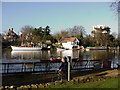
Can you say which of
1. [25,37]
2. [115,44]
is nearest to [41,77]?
[25,37]

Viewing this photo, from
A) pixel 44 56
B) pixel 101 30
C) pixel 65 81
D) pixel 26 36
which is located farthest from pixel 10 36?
pixel 65 81

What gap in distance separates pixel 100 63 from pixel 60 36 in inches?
3346

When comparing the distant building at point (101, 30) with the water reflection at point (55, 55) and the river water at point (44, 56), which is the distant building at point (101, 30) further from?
the river water at point (44, 56)

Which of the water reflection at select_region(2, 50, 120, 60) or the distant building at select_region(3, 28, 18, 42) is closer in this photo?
the water reflection at select_region(2, 50, 120, 60)

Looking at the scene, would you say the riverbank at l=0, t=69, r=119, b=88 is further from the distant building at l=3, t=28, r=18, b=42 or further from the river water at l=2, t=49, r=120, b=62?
the distant building at l=3, t=28, r=18, b=42

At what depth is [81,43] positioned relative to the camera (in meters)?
95.4

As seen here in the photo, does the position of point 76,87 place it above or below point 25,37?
below

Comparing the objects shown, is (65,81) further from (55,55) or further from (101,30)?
(101,30)

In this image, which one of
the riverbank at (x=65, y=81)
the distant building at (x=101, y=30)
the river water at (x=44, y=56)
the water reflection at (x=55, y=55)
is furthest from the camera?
the distant building at (x=101, y=30)

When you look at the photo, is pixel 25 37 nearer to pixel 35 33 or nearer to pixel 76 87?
pixel 35 33

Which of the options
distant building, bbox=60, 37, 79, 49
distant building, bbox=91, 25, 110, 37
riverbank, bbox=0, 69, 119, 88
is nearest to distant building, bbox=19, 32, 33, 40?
distant building, bbox=60, 37, 79, 49

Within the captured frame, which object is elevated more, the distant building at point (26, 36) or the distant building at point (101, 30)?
the distant building at point (101, 30)

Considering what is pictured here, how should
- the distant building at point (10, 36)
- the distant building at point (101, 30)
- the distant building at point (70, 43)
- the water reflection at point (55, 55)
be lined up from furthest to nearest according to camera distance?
1. the distant building at point (101, 30)
2. the distant building at point (70, 43)
3. the distant building at point (10, 36)
4. the water reflection at point (55, 55)

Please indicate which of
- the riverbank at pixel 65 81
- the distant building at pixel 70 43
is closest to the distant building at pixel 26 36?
the distant building at pixel 70 43
